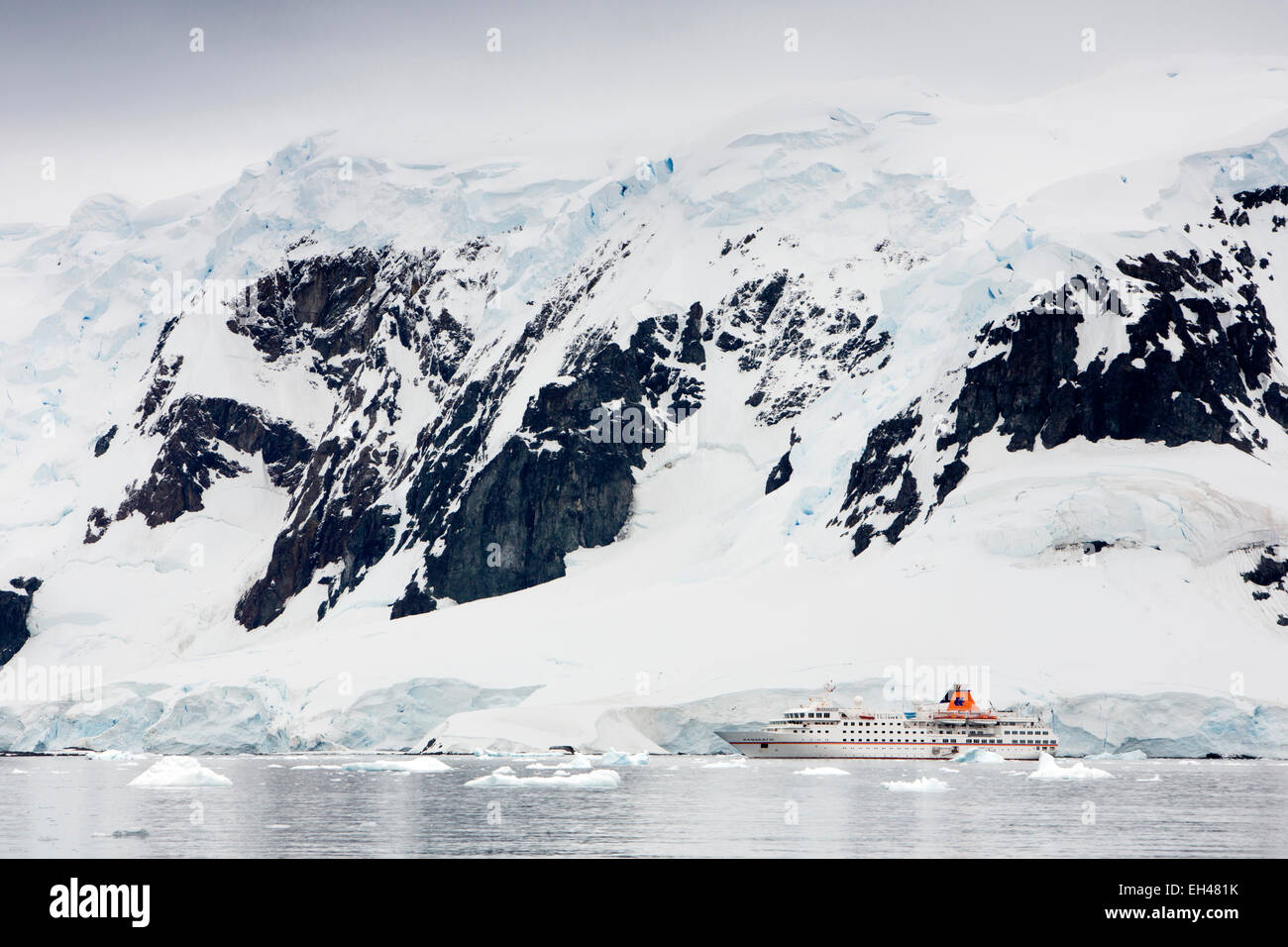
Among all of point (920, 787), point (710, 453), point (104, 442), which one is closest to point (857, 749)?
point (920, 787)

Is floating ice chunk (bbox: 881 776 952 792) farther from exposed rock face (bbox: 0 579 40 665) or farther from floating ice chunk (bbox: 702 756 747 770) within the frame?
exposed rock face (bbox: 0 579 40 665)

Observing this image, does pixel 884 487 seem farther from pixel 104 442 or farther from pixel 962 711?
pixel 104 442

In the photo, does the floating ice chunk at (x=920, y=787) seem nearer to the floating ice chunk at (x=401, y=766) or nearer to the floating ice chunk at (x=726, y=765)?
the floating ice chunk at (x=726, y=765)

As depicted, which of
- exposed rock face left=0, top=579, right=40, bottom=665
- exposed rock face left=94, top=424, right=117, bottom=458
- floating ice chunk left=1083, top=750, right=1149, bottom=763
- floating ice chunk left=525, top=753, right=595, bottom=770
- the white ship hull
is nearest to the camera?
floating ice chunk left=525, top=753, right=595, bottom=770

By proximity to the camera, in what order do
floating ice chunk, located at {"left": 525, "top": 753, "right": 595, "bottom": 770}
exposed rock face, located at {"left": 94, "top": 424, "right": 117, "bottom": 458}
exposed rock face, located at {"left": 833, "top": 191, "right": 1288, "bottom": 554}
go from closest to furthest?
floating ice chunk, located at {"left": 525, "top": 753, "right": 595, "bottom": 770} < exposed rock face, located at {"left": 833, "top": 191, "right": 1288, "bottom": 554} < exposed rock face, located at {"left": 94, "top": 424, "right": 117, "bottom": 458}

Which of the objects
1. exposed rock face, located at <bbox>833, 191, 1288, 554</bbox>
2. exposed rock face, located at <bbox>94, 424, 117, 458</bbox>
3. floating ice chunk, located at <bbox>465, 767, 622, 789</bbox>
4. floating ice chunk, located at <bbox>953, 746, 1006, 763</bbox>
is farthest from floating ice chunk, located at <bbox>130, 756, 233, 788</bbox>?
exposed rock face, located at <bbox>94, 424, 117, 458</bbox>
